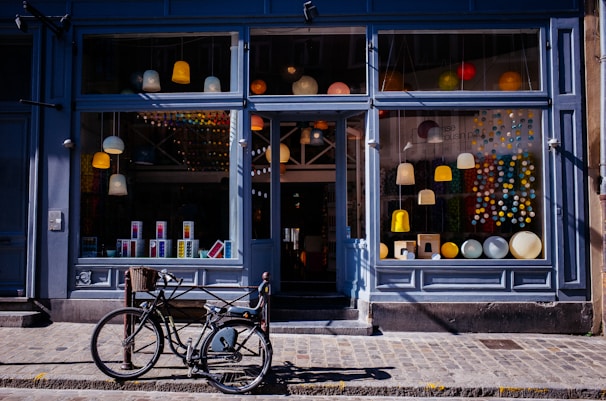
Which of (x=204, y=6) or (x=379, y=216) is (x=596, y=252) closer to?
(x=379, y=216)

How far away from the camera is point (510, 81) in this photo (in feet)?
27.1

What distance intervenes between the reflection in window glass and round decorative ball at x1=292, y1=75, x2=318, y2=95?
1179mm

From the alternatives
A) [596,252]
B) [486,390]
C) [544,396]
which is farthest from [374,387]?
[596,252]

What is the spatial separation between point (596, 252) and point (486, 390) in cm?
371

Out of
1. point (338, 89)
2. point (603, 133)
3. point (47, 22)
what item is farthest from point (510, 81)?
point (47, 22)

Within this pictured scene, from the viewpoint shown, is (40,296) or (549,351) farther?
(40,296)

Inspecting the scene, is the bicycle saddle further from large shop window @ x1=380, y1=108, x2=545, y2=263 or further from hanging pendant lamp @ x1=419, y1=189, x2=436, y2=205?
hanging pendant lamp @ x1=419, y1=189, x2=436, y2=205

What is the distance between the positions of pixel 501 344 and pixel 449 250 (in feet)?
5.58

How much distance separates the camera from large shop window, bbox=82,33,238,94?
8.46 m

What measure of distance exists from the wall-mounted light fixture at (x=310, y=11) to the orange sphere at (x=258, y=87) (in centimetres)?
130

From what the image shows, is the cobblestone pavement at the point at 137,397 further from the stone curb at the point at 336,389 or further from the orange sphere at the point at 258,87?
the orange sphere at the point at 258,87

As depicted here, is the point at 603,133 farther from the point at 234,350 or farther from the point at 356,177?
the point at 234,350

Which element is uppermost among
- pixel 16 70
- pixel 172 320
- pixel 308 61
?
pixel 308 61

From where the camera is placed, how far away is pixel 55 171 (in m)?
8.23
